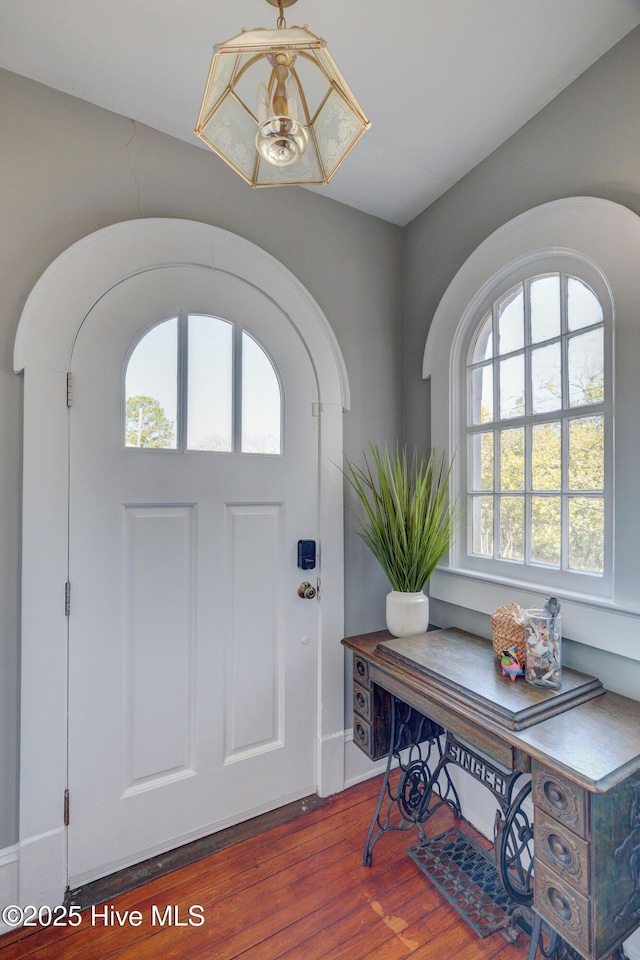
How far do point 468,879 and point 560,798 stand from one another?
0.77 meters

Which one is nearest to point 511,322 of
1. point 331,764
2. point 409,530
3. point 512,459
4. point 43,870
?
point 512,459

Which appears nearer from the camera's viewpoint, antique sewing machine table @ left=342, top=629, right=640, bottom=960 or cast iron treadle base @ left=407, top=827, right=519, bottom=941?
antique sewing machine table @ left=342, top=629, right=640, bottom=960

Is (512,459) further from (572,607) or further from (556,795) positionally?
(556,795)

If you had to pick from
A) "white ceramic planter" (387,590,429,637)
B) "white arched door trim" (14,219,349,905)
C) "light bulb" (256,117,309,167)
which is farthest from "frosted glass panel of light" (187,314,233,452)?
"white ceramic planter" (387,590,429,637)

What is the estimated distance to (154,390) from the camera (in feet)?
5.28

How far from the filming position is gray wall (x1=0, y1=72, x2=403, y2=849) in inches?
55.1

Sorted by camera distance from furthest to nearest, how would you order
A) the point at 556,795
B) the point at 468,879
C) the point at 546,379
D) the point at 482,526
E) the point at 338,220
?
1. the point at 338,220
2. the point at 482,526
3. the point at 546,379
4. the point at 468,879
5. the point at 556,795

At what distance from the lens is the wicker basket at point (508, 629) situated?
1.41m

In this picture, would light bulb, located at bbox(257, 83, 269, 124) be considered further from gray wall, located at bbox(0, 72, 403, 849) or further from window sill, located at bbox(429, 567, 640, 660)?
window sill, located at bbox(429, 567, 640, 660)

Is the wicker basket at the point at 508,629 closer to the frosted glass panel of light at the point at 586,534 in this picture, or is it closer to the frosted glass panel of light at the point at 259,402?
the frosted glass panel of light at the point at 586,534

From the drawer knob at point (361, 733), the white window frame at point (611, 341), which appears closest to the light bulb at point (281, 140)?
the white window frame at point (611, 341)

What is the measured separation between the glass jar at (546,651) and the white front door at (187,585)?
35.4 inches

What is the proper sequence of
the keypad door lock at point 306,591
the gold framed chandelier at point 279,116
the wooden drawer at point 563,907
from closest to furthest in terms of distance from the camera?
1. the gold framed chandelier at point 279,116
2. the wooden drawer at point 563,907
3. the keypad door lock at point 306,591

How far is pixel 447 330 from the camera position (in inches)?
75.8
